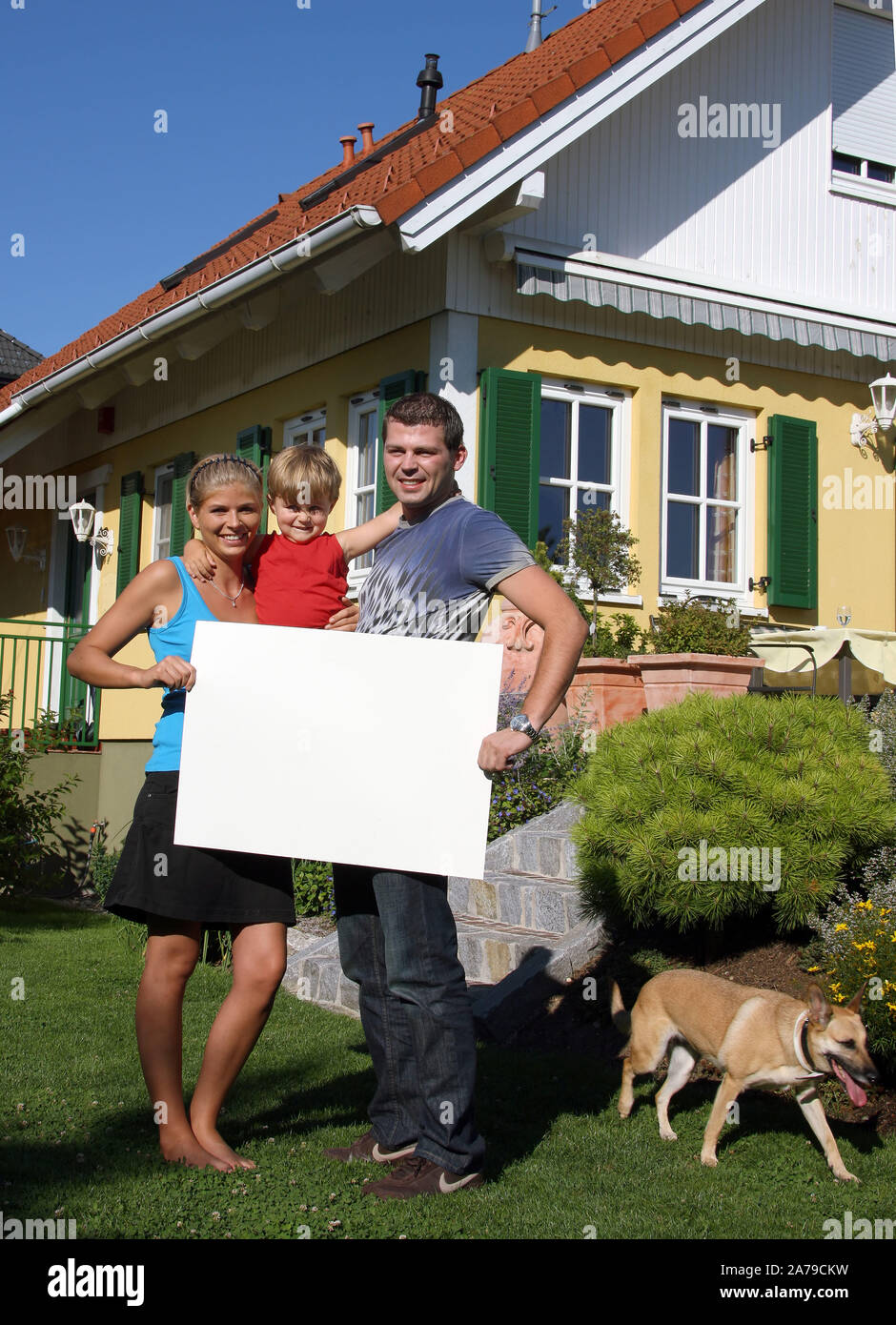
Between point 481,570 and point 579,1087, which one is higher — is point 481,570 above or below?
above

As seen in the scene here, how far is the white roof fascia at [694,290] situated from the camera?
8836 millimetres

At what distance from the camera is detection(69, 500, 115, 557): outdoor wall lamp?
13.5 metres

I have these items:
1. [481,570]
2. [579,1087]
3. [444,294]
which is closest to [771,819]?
[579,1087]

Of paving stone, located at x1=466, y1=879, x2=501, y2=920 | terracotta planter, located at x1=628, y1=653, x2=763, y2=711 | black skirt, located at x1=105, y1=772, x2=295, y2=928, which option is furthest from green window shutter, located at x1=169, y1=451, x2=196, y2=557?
black skirt, located at x1=105, y1=772, x2=295, y2=928

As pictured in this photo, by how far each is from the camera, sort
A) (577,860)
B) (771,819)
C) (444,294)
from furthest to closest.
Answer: (444,294)
(577,860)
(771,819)

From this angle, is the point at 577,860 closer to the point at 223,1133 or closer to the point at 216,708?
the point at 223,1133

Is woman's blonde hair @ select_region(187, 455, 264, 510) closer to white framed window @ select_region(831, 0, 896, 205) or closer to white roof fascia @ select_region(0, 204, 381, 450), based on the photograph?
white roof fascia @ select_region(0, 204, 381, 450)

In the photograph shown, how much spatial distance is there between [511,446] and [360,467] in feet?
5.52

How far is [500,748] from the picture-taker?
2938mm

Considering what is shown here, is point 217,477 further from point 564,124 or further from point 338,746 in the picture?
point 564,124

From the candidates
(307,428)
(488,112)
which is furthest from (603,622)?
(488,112)

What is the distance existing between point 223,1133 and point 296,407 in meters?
7.89

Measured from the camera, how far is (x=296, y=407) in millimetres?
10680

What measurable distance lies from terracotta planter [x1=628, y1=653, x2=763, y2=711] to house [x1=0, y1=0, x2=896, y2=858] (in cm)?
164
